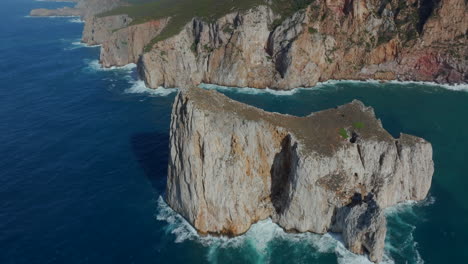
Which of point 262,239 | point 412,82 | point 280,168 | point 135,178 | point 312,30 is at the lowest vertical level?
point 262,239

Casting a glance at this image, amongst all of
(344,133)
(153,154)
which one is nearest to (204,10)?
(153,154)

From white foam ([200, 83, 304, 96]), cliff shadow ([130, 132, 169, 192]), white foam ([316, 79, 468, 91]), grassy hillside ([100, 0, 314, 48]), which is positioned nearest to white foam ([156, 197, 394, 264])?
cliff shadow ([130, 132, 169, 192])

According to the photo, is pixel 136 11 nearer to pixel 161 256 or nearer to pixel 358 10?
pixel 358 10

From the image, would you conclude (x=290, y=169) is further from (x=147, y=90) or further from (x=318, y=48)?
(x=318, y=48)

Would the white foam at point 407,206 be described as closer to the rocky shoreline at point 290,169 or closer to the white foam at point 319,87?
the rocky shoreline at point 290,169

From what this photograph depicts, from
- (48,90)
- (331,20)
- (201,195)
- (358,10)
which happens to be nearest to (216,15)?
(331,20)

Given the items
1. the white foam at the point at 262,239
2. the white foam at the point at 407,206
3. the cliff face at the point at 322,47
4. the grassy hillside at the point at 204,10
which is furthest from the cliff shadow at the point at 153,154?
the grassy hillside at the point at 204,10
